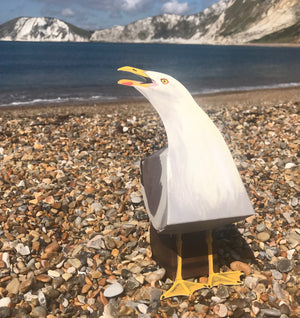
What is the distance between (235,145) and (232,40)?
192 m

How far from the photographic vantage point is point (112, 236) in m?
4.77

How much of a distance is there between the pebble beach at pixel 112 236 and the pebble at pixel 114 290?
0.04 ft

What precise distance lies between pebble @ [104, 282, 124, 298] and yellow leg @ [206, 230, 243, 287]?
102 centimetres

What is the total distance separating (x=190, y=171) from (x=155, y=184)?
532 millimetres

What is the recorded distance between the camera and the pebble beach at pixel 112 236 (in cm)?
374

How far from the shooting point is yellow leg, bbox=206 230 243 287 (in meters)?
3.91

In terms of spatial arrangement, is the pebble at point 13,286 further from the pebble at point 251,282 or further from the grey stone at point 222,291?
the pebble at point 251,282

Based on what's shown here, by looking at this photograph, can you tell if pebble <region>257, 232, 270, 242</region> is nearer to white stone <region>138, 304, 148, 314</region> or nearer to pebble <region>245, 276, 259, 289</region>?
pebble <region>245, 276, 259, 289</region>

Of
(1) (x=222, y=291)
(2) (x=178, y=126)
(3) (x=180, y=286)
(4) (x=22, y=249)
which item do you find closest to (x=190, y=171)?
(2) (x=178, y=126)

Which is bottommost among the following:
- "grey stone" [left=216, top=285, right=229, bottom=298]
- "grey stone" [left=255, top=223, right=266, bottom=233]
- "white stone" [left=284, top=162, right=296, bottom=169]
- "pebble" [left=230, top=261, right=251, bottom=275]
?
"grey stone" [left=216, top=285, right=229, bottom=298]

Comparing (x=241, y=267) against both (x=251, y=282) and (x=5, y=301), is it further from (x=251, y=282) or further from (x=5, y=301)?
(x=5, y=301)

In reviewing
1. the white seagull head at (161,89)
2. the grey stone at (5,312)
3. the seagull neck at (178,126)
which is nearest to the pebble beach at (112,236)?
the grey stone at (5,312)

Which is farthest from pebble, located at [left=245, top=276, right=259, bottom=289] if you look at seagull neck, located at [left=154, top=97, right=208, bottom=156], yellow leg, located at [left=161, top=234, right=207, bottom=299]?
seagull neck, located at [left=154, top=97, right=208, bottom=156]

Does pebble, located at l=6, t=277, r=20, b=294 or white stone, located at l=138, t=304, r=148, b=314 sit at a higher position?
pebble, located at l=6, t=277, r=20, b=294
